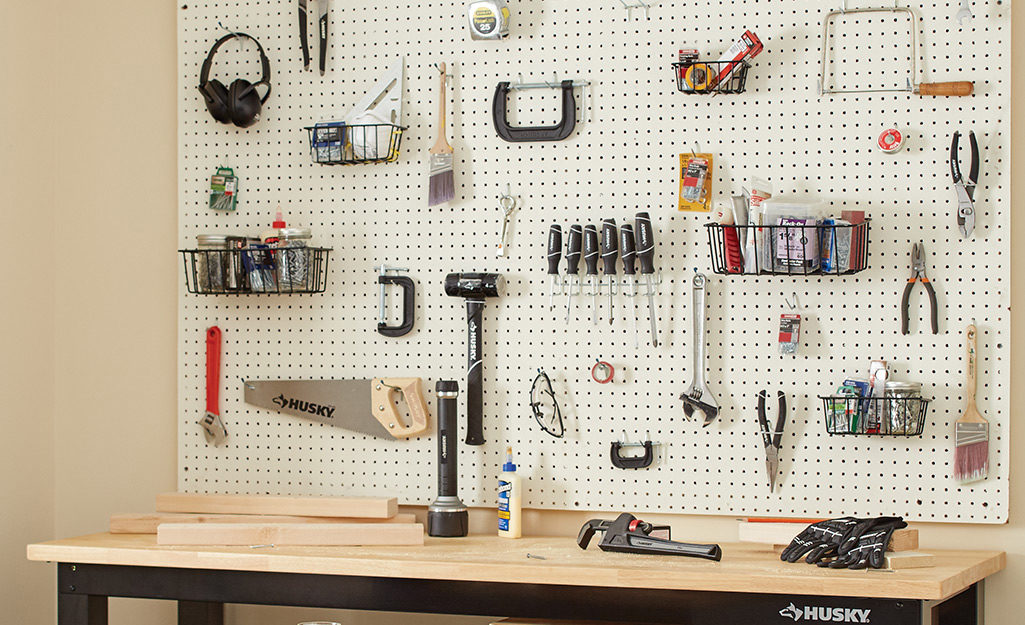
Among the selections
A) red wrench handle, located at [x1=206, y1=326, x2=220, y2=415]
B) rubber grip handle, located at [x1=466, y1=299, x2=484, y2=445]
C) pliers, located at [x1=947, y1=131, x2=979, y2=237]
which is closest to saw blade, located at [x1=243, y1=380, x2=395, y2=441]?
red wrench handle, located at [x1=206, y1=326, x2=220, y2=415]

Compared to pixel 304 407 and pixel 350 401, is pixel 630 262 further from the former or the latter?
pixel 304 407

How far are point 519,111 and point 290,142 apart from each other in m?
0.57

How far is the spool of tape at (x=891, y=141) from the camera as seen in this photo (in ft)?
7.02

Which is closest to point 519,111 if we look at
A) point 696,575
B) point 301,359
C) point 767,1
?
point 767,1

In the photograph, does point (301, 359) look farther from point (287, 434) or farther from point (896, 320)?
point (896, 320)

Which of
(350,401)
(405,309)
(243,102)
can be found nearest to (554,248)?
(405,309)

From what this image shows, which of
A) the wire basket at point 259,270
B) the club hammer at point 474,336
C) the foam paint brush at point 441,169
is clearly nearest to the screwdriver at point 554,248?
the club hammer at point 474,336

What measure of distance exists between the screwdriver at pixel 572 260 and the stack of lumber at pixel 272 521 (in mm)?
607

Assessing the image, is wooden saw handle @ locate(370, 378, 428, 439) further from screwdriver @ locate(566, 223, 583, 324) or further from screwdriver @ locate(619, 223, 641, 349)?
screwdriver @ locate(619, 223, 641, 349)

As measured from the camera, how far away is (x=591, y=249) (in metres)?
2.23

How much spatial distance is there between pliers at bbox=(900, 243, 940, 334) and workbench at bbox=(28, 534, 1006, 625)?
49 cm

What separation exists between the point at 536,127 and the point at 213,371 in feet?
3.22

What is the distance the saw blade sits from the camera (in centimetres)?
237

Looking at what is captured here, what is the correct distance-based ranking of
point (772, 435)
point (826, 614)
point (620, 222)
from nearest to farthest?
point (826, 614) → point (772, 435) → point (620, 222)
